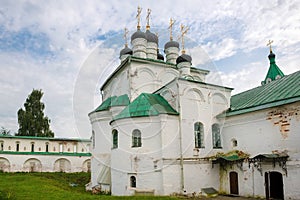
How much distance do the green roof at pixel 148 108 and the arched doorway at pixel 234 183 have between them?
15.0 feet

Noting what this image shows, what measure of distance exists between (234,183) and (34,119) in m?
31.5

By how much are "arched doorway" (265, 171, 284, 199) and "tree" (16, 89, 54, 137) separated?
3269 centimetres

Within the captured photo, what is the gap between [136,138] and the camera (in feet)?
46.1

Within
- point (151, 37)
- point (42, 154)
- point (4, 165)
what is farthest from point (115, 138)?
point (4, 165)

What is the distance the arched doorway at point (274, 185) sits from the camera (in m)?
12.1

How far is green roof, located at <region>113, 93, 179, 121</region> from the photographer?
45.8 feet

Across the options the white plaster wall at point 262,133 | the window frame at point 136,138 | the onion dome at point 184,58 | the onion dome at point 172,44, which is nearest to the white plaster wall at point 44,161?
the onion dome at point 172,44

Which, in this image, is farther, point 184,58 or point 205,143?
point 184,58

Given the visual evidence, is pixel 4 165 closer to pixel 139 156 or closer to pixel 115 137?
pixel 115 137

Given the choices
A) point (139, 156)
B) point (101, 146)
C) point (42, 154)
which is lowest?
point (42, 154)

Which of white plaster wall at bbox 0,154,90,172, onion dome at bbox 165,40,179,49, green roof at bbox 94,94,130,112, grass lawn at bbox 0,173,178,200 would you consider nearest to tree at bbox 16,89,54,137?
white plaster wall at bbox 0,154,90,172

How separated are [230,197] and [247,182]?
1175mm

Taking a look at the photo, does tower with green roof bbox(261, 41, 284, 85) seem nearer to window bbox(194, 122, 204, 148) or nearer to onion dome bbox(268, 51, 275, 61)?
onion dome bbox(268, 51, 275, 61)

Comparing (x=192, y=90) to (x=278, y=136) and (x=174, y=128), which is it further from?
(x=278, y=136)
